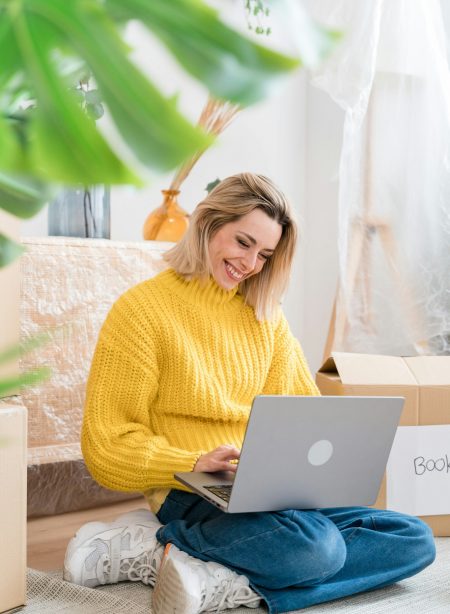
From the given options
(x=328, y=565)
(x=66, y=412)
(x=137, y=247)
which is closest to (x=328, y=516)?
(x=328, y=565)

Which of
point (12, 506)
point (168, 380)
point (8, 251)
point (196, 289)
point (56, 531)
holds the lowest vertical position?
point (56, 531)

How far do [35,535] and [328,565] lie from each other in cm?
68

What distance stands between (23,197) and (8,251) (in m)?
0.02

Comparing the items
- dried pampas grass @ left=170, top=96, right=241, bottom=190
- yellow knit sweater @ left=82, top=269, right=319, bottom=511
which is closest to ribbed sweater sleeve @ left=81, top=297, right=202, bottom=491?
yellow knit sweater @ left=82, top=269, right=319, bottom=511

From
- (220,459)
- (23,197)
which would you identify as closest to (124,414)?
(220,459)

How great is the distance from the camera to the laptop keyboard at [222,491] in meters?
1.22

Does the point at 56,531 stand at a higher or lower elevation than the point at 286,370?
lower

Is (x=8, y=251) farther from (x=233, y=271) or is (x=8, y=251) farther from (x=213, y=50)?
(x=233, y=271)

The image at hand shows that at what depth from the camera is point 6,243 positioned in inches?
9.5

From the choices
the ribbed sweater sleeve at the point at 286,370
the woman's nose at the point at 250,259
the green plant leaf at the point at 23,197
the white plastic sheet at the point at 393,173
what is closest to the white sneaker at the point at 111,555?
the ribbed sweater sleeve at the point at 286,370

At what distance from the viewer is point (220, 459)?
128 cm

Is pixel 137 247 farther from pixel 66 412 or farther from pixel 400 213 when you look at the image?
pixel 400 213

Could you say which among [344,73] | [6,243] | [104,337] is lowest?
[104,337]

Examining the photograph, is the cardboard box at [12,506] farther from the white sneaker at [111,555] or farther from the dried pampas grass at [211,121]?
the dried pampas grass at [211,121]
